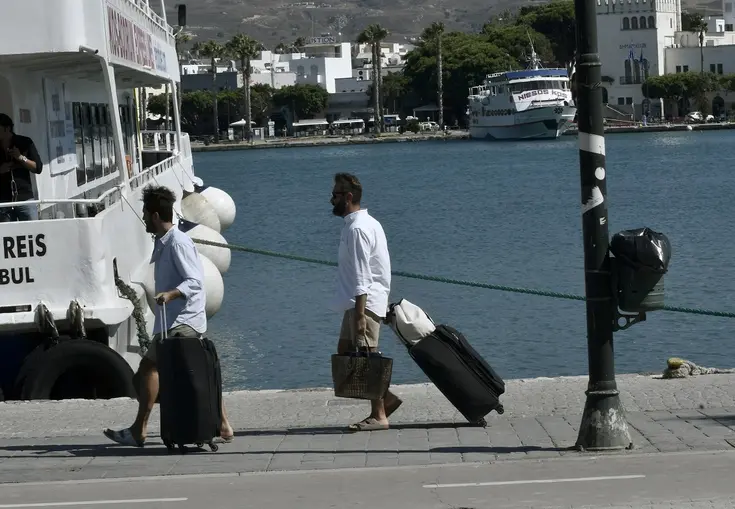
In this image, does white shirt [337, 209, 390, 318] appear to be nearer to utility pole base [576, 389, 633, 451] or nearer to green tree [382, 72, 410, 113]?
utility pole base [576, 389, 633, 451]

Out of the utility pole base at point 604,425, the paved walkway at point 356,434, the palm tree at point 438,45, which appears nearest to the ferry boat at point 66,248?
the paved walkway at point 356,434

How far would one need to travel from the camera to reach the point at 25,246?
13219 mm

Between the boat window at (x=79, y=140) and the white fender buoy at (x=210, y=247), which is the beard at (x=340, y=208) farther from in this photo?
the boat window at (x=79, y=140)

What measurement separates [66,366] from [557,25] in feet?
592

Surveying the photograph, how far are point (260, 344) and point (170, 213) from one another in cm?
1486

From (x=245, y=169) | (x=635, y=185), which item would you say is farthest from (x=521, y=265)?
(x=245, y=169)

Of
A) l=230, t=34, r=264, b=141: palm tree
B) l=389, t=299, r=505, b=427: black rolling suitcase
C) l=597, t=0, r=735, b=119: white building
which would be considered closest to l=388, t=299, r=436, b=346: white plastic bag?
l=389, t=299, r=505, b=427: black rolling suitcase

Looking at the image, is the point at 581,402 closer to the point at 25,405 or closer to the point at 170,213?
the point at 170,213

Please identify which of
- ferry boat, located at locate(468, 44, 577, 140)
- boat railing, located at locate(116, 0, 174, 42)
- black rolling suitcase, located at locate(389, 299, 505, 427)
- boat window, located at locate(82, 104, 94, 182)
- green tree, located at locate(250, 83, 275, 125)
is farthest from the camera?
green tree, located at locate(250, 83, 275, 125)

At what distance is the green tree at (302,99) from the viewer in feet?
615

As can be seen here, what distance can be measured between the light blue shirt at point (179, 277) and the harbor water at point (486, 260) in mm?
4944

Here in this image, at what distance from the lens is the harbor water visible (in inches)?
894

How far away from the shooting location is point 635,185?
2950 inches

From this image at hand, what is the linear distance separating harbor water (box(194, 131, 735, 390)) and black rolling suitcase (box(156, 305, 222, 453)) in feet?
16.6
